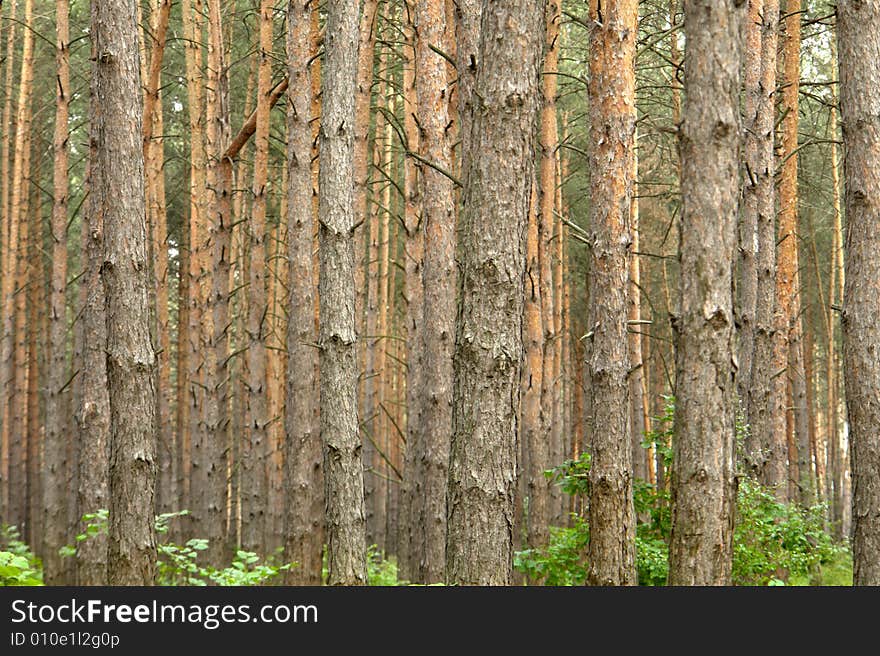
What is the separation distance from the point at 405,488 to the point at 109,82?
29.6 ft

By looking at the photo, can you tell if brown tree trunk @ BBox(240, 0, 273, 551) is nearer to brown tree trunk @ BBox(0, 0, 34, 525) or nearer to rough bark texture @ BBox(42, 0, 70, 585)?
rough bark texture @ BBox(42, 0, 70, 585)

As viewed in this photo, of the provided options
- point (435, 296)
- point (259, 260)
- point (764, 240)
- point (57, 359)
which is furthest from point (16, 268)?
point (764, 240)

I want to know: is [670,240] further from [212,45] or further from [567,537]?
[567,537]

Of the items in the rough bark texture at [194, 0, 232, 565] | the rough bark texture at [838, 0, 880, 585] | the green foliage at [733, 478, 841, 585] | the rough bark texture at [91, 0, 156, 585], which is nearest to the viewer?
the rough bark texture at [838, 0, 880, 585]

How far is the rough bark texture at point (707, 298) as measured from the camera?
4.40 meters

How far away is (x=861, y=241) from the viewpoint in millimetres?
5352

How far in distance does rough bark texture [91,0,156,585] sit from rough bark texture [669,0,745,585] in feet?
10.4

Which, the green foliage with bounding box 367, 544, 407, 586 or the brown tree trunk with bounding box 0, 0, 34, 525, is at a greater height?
the brown tree trunk with bounding box 0, 0, 34, 525

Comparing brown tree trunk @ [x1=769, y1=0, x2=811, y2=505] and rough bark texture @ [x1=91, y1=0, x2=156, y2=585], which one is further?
brown tree trunk @ [x1=769, y1=0, x2=811, y2=505]

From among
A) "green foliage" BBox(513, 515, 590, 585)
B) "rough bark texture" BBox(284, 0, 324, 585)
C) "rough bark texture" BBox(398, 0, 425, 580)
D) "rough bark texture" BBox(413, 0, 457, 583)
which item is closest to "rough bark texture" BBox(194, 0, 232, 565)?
"rough bark texture" BBox(398, 0, 425, 580)

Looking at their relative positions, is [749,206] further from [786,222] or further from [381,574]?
[381,574]

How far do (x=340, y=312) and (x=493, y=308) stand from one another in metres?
2.30

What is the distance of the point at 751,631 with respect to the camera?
4176 mm

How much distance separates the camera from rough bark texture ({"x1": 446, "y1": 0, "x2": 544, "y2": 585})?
429 cm
